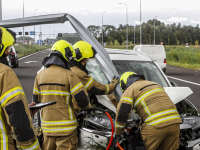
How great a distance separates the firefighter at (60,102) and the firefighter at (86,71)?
0.63 metres

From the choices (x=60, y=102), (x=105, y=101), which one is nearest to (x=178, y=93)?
(x=105, y=101)

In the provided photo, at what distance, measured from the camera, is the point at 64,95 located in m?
4.02

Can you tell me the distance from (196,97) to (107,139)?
807 cm

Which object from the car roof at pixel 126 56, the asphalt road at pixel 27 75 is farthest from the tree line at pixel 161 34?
the car roof at pixel 126 56

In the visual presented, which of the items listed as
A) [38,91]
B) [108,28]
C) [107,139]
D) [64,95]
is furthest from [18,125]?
[108,28]

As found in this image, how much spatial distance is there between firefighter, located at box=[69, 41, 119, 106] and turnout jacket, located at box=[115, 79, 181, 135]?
2.15ft

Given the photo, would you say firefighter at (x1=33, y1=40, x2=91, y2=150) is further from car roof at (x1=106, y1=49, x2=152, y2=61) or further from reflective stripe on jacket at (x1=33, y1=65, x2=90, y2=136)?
car roof at (x1=106, y1=49, x2=152, y2=61)

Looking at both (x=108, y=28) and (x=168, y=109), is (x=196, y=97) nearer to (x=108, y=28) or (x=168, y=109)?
(x=168, y=109)

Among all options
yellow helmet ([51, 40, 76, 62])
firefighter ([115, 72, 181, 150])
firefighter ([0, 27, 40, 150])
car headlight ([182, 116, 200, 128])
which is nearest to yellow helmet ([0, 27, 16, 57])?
firefighter ([0, 27, 40, 150])

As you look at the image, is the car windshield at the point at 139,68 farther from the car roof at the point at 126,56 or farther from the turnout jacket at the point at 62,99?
the turnout jacket at the point at 62,99

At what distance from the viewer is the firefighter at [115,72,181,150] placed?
4.09m

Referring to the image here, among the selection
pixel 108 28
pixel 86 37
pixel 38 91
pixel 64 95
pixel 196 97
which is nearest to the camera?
pixel 64 95

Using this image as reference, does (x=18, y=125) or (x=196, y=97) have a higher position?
(x=18, y=125)

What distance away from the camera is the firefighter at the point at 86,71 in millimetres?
4738
